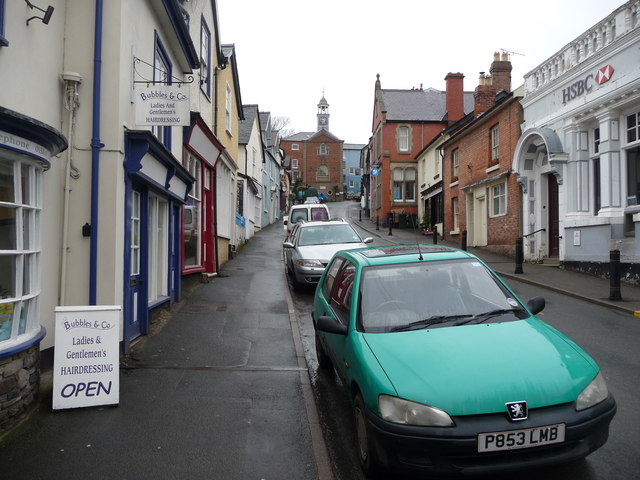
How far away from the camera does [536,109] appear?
15977 millimetres

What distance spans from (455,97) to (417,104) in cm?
518

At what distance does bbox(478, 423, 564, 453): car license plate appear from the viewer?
3.00m

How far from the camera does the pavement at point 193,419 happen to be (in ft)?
12.0

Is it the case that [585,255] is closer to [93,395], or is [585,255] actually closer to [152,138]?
[152,138]

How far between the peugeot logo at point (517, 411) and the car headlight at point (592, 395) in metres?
0.39

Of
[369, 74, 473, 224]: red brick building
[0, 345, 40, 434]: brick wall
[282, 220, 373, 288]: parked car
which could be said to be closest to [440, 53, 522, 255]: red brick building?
[282, 220, 373, 288]: parked car

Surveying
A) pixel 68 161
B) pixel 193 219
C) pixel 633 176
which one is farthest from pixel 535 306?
pixel 633 176

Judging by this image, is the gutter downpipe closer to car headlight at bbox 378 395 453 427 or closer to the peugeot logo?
car headlight at bbox 378 395 453 427

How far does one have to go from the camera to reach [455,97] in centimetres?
3447

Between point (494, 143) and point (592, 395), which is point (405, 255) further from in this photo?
point (494, 143)

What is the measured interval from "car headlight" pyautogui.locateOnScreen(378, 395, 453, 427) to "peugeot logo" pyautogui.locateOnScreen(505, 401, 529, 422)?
38 cm

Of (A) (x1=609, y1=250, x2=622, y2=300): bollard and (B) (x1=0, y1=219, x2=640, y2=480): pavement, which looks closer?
(B) (x1=0, y1=219, x2=640, y2=480): pavement

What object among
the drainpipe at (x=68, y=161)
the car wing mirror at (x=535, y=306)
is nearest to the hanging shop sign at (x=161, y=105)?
the drainpipe at (x=68, y=161)

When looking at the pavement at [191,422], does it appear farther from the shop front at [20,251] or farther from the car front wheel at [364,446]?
the shop front at [20,251]
